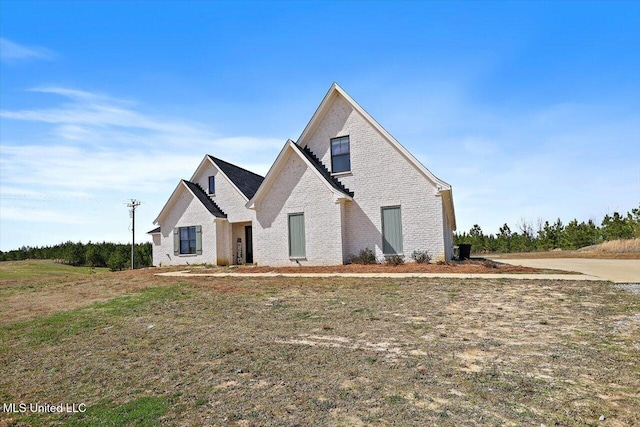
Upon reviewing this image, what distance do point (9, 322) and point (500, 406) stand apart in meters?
11.0

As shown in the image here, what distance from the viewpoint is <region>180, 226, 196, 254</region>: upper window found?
921 inches

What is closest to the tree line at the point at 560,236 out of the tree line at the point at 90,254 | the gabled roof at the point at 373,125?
the gabled roof at the point at 373,125

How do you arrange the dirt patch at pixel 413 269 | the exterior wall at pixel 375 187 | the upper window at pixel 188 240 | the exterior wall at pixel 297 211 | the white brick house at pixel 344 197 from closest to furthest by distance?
the dirt patch at pixel 413 269
the exterior wall at pixel 375 187
the white brick house at pixel 344 197
the exterior wall at pixel 297 211
the upper window at pixel 188 240

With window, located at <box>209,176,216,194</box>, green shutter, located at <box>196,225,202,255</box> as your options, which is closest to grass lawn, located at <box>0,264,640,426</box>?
green shutter, located at <box>196,225,202,255</box>

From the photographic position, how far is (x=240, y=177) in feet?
83.8

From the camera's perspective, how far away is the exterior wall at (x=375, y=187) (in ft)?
54.1

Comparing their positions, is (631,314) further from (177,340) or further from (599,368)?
(177,340)

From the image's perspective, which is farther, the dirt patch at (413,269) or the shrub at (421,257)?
the shrub at (421,257)

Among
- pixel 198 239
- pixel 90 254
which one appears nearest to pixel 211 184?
pixel 198 239

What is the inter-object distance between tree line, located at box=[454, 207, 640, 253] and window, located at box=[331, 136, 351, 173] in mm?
27047

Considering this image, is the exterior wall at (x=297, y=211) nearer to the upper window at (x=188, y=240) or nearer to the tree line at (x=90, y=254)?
the upper window at (x=188, y=240)

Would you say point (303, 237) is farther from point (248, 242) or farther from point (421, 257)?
point (248, 242)

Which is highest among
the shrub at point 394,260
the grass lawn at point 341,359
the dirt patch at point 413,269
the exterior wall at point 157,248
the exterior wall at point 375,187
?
the exterior wall at point 375,187

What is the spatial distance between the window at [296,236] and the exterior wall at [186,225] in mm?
6559
